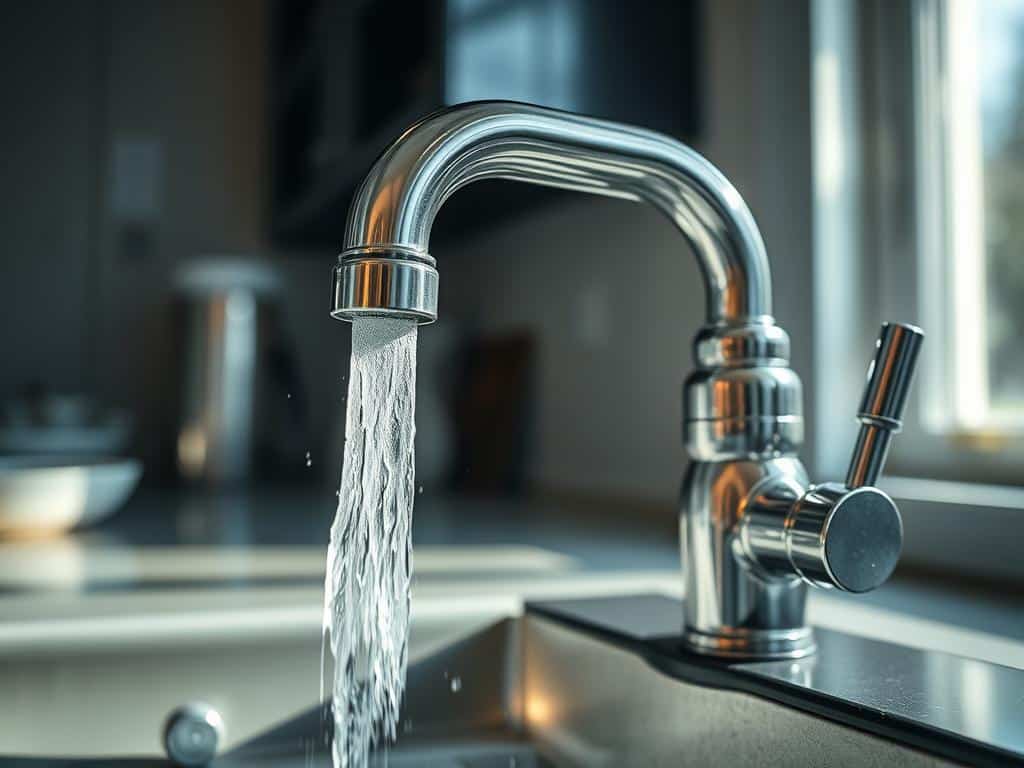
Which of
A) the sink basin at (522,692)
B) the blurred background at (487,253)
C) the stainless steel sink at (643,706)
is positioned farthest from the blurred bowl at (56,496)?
the stainless steel sink at (643,706)

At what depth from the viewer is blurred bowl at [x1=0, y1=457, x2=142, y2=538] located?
974 millimetres

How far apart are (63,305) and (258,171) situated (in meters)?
0.51

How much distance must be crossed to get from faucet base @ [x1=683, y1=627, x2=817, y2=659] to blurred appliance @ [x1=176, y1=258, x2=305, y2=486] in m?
1.46

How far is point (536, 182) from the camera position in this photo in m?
0.50

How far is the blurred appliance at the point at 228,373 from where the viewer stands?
73.4 inches

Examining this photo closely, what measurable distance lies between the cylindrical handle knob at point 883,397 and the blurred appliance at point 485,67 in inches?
18.9

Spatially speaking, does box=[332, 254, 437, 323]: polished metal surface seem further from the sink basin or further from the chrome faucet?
the sink basin

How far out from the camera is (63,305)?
6.75ft

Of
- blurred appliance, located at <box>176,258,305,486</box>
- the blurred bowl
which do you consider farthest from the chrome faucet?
blurred appliance, located at <box>176,258,305,486</box>

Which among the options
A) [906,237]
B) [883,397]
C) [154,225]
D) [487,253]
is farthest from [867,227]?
[154,225]

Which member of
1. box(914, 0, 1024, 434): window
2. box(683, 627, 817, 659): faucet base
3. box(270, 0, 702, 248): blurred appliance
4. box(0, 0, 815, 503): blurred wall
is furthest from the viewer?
box(0, 0, 815, 503): blurred wall

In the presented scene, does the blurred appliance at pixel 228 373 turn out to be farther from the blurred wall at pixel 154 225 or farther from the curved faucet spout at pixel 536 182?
the curved faucet spout at pixel 536 182

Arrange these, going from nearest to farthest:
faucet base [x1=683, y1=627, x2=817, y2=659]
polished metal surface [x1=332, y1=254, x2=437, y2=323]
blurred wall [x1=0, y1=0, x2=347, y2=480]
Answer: polished metal surface [x1=332, y1=254, x2=437, y2=323] → faucet base [x1=683, y1=627, x2=817, y2=659] → blurred wall [x1=0, y1=0, x2=347, y2=480]

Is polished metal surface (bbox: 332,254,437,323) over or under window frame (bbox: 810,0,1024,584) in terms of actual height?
under
